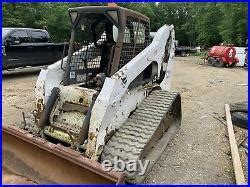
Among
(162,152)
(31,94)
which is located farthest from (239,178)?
(31,94)

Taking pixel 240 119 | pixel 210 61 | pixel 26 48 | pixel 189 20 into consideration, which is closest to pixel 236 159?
pixel 240 119

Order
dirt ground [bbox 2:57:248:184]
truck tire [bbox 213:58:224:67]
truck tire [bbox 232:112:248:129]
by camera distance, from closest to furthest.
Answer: dirt ground [bbox 2:57:248:184] → truck tire [bbox 232:112:248:129] → truck tire [bbox 213:58:224:67]

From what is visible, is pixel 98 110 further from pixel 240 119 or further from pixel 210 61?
pixel 210 61

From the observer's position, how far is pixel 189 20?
119 feet

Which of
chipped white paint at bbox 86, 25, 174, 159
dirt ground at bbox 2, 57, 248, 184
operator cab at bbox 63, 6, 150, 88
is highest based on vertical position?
operator cab at bbox 63, 6, 150, 88

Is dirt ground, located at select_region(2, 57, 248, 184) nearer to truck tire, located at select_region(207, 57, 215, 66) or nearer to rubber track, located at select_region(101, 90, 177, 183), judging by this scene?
rubber track, located at select_region(101, 90, 177, 183)

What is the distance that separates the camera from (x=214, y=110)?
22.4ft

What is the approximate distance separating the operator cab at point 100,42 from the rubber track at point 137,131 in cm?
70

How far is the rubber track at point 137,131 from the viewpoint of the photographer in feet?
11.6

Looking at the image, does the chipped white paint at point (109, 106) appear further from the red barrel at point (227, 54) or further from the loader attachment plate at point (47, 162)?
the red barrel at point (227, 54)

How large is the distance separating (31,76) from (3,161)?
7.30 metres

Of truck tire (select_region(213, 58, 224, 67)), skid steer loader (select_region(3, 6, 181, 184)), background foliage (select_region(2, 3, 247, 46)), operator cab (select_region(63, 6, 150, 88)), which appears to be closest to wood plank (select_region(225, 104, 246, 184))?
skid steer loader (select_region(3, 6, 181, 184))

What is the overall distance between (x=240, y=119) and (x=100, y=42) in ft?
9.62

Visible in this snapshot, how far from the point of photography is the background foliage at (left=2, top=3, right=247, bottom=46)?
66.6ft
